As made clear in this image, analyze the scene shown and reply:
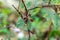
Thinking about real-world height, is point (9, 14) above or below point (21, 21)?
below

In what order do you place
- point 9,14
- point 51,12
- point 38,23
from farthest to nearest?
point 9,14, point 38,23, point 51,12

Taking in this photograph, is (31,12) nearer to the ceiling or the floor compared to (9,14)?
nearer to the ceiling

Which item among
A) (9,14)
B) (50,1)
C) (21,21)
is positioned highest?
(50,1)

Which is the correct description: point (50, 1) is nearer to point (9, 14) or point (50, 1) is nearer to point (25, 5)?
point (25, 5)

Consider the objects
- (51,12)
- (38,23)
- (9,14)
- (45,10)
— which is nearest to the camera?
(51,12)

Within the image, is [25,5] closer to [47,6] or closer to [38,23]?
[47,6]

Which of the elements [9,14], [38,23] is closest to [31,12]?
[38,23]

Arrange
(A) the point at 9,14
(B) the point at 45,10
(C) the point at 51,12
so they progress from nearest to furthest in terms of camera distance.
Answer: (C) the point at 51,12 < (B) the point at 45,10 < (A) the point at 9,14

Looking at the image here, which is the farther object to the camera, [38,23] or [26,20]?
[38,23]

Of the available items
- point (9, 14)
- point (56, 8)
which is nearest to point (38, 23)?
point (9, 14)
